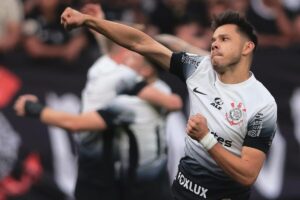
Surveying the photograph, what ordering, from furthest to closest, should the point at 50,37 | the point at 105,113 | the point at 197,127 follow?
the point at 50,37
the point at 105,113
the point at 197,127

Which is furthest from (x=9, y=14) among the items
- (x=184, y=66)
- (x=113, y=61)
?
(x=184, y=66)

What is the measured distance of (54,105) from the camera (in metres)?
9.85

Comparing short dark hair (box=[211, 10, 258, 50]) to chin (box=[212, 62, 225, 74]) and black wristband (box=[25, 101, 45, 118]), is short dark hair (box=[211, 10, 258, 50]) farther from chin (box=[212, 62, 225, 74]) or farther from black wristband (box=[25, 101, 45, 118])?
black wristband (box=[25, 101, 45, 118])

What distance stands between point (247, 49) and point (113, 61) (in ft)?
6.96

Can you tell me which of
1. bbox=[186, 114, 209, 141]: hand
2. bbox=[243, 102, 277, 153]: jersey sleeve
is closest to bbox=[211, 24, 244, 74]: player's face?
bbox=[243, 102, 277, 153]: jersey sleeve

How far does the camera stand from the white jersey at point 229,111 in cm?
568

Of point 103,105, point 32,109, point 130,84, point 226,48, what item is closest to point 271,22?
point 130,84

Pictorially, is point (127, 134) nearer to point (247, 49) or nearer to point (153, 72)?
point (153, 72)

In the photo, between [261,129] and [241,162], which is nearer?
[241,162]

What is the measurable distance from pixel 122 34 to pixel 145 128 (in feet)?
6.37

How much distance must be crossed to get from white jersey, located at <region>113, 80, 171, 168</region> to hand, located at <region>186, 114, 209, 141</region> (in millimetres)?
2212

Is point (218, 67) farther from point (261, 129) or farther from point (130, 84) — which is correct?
point (130, 84)

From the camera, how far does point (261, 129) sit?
567 centimetres

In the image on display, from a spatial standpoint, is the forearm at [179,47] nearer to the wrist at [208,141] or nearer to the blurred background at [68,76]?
the wrist at [208,141]
